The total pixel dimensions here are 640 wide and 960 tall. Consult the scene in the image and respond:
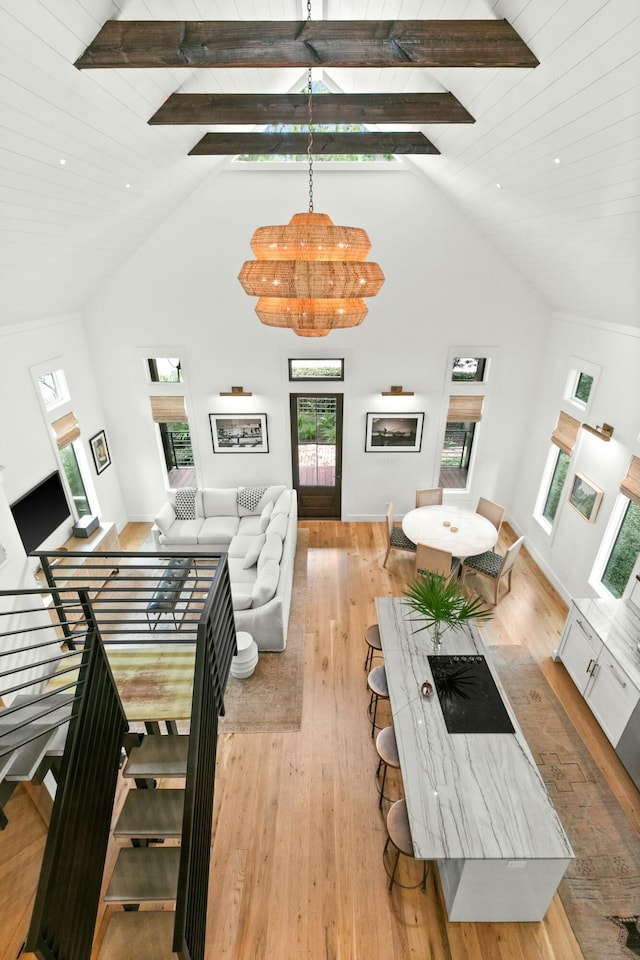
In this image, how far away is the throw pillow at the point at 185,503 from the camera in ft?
22.0

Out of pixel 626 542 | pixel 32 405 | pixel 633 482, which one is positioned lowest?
pixel 626 542

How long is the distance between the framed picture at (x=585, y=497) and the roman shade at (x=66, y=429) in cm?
642

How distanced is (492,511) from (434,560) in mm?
1501

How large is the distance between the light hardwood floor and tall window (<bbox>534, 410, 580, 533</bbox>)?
2.03 metres

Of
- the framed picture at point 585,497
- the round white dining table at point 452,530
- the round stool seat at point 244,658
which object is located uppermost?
the framed picture at point 585,497

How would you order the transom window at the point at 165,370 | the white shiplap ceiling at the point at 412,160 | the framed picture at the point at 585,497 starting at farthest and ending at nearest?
the transom window at the point at 165,370 → the framed picture at the point at 585,497 → the white shiplap ceiling at the point at 412,160

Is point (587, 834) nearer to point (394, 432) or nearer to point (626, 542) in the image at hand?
point (626, 542)

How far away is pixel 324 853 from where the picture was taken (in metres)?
3.25

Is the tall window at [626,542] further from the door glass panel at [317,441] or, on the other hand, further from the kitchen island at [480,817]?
the door glass panel at [317,441]

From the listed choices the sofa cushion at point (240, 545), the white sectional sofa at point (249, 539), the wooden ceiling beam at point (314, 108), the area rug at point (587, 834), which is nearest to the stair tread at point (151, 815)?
the white sectional sofa at point (249, 539)

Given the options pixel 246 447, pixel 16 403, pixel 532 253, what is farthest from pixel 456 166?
pixel 16 403

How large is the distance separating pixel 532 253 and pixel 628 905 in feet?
19.2

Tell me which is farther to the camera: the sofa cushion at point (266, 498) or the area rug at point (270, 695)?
the sofa cushion at point (266, 498)

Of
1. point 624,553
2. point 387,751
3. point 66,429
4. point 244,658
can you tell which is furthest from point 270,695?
point 66,429
